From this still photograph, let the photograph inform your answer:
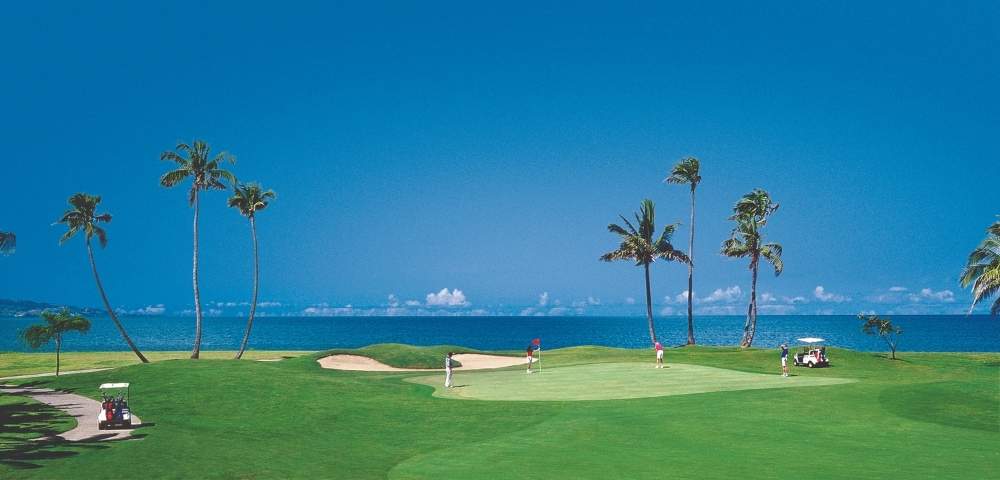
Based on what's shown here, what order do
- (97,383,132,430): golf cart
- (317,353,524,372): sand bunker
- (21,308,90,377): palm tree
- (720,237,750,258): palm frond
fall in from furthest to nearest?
(720,237,750,258): palm frond, (317,353,524,372): sand bunker, (21,308,90,377): palm tree, (97,383,132,430): golf cart

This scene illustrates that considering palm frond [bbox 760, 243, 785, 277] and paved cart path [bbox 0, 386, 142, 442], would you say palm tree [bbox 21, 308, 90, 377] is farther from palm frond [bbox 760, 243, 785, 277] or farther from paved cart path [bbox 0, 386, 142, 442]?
palm frond [bbox 760, 243, 785, 277]

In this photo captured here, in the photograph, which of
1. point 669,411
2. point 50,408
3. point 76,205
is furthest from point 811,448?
point 76,205

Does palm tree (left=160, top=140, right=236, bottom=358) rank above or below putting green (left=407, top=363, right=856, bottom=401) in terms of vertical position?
above

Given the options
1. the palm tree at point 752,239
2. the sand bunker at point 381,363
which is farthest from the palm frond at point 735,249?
the sand bunker at point 381,363

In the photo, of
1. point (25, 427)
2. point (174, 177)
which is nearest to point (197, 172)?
point (174, 177)

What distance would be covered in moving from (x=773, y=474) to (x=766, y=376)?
28209mm

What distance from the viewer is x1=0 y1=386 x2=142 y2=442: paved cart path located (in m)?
27.1

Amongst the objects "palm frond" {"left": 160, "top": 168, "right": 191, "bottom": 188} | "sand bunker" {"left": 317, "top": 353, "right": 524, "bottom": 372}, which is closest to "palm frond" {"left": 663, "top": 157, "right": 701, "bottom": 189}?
"sand bunker" {"left": 317, "top": 353, "right": 524, "bottom": 372}

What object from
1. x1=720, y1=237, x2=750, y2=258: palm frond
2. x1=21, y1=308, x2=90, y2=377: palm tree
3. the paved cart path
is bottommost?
the paved cart path

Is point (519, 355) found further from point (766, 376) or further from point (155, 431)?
point (155, 431)

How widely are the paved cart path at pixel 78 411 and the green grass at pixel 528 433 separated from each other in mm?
1370

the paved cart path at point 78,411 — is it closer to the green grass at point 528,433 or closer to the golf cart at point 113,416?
the golf cart at point 113,416

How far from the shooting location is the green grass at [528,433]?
2086cm

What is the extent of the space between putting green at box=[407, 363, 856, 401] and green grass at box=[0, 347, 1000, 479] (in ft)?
7.39
